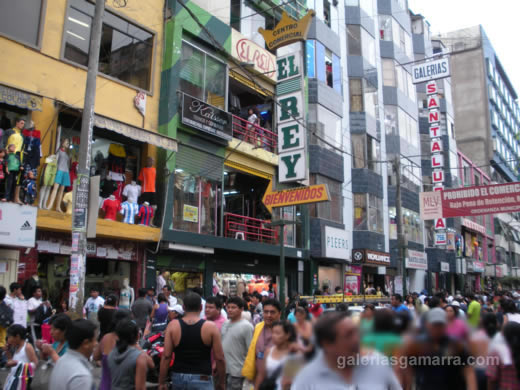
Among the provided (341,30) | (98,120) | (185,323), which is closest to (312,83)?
(341,30)

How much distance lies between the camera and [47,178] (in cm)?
1183

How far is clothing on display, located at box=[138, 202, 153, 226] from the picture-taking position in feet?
45.9

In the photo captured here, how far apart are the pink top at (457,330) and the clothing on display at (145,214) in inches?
506

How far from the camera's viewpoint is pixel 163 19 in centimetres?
1575

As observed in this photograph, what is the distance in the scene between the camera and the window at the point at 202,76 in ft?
53.0

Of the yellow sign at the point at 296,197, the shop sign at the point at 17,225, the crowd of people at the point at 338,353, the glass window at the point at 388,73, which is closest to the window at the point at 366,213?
the glass window at the point at 388,73

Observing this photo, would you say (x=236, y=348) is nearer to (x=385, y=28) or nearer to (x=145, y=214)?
(x=145, y=214)

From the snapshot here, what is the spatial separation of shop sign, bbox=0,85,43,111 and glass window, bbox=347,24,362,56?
20.1m

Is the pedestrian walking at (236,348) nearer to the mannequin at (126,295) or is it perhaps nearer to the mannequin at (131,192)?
the mannequin at (126,295)

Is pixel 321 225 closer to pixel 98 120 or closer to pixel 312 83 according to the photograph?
pixel 312 83

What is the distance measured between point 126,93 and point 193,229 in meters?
4.94

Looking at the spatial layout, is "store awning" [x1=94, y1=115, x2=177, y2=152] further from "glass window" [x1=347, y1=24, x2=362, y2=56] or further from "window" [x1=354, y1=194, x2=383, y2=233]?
"glass window" [x1=347, y1=24, x2=362, y2=56]

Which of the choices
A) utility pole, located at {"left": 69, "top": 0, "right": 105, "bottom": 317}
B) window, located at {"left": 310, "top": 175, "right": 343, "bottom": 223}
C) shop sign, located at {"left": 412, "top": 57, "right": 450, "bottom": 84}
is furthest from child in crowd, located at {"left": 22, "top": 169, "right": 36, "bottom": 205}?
shop sign, located at {"left": 412, "top": 57, "right": 450, "bottom": 84}

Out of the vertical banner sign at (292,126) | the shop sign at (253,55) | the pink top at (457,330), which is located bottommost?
the pink top at (457,330)
